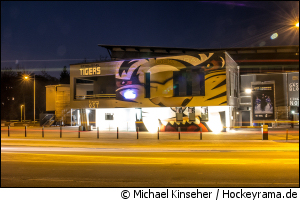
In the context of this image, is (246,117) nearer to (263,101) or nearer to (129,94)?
(263,101)

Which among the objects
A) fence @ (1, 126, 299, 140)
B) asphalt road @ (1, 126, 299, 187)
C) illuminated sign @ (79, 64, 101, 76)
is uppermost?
illuminated sign @ (79, 64, 101, 76)

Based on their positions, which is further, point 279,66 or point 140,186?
point 279,66

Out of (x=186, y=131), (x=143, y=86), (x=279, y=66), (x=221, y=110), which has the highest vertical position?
(x=279, y=66)

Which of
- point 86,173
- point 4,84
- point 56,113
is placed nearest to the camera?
point 86,173

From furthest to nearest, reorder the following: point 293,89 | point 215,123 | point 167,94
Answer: point 293,89 < point 167,94 < point 215,123

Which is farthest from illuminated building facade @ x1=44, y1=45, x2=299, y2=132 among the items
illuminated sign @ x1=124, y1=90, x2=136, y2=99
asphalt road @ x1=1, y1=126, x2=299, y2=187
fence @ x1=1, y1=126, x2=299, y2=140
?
asphalt road @ x1=1, y1=126, x2=299, y2=187

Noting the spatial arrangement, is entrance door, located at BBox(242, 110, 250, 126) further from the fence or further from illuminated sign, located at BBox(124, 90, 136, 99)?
illuminated sign, located at BBox(124, 90, 136, 99)

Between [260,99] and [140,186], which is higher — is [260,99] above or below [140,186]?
above

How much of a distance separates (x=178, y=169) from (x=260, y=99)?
2549 centimetres

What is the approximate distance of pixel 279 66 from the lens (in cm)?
4297

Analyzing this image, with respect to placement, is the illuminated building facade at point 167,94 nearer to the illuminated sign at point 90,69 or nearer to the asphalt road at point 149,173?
the illuminated sign at point 90,69

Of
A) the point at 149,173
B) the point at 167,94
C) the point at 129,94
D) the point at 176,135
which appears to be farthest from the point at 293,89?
the point at 149,173

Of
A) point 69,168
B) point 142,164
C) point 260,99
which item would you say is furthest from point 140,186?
point 260,99

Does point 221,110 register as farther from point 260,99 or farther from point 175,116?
point 260,99
